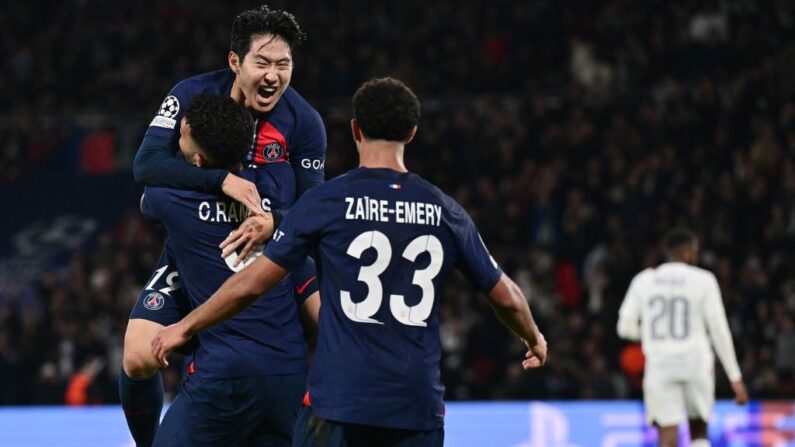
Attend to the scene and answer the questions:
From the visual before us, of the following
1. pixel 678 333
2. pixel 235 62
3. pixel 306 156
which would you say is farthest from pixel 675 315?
pixel 235 62

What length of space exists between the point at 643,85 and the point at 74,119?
7058 mm

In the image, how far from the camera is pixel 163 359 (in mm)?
4426

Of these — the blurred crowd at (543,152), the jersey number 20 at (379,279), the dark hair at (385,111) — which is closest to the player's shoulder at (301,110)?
the dark hair at (385,111)

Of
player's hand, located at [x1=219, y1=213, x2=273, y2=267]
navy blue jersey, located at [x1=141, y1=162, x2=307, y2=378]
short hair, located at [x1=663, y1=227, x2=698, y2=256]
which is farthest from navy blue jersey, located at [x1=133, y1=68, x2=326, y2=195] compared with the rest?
short hair, located at [x1=663, y1=227, x2=698, y2=256]

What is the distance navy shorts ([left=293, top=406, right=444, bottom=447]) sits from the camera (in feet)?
13.6

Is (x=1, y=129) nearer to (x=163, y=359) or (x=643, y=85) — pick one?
(x=643, y=85)

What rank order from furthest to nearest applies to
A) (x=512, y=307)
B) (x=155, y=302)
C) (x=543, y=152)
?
1. (x=543, y=152)
2. (x=155, y=302)
3. (x=512, y=307)

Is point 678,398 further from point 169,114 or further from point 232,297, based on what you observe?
point 232,297

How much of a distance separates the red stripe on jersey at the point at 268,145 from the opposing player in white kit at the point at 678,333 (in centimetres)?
464

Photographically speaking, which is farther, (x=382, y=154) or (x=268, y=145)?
(x=268, y=145)

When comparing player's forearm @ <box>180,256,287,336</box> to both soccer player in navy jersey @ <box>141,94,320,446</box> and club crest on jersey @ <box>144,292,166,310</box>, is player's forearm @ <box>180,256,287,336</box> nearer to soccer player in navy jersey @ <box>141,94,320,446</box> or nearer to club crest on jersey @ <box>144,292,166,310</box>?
soccer player in navy jersey @ <box>141,94,320,446</box>

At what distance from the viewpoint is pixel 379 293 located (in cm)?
412

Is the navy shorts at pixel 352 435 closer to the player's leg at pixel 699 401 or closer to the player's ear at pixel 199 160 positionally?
the player's ear at pixel 199 160

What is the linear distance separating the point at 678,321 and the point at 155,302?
16.7ft
